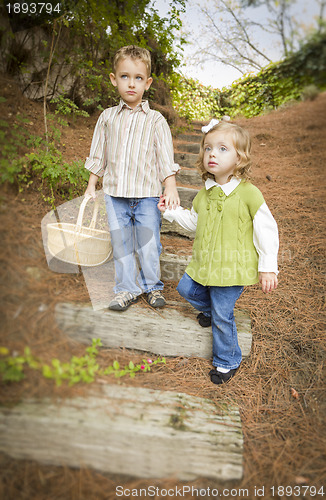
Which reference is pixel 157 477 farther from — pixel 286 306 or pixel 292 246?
pixel 292 246

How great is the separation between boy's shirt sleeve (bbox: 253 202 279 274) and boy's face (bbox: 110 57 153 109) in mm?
1184

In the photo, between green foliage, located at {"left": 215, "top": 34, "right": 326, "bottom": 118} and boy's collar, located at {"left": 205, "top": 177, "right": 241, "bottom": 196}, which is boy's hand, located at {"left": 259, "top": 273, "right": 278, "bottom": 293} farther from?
green foliage, located at {"left": 215, "top": 34, "right": 326, "bottom": 118}

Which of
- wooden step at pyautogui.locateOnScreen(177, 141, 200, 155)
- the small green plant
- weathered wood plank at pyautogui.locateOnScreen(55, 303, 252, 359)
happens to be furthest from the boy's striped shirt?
wooden step at pyautogui.locateOnScreen(177, 141, 200, 155)

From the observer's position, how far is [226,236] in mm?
1846

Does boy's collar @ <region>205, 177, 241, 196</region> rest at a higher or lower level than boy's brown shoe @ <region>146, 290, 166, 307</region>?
higher

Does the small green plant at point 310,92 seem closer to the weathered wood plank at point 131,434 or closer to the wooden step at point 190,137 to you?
the weathered wood plank at point 131,434

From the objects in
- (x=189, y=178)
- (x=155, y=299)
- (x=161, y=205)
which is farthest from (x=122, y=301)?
(x=189, y=178)

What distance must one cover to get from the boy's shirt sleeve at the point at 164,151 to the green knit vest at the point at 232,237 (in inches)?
17.6

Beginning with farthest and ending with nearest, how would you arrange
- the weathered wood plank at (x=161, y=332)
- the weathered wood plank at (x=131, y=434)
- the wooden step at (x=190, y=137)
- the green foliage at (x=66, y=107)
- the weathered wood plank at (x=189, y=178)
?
the wooden step at (x=190, y=137) → the weathered wood plank at (x=189, y=178) → the green foliage at (x=66, y=107) → the weathered wood plank at (x=161, y=332) → the weathered wood plank at (x=131, y=434)

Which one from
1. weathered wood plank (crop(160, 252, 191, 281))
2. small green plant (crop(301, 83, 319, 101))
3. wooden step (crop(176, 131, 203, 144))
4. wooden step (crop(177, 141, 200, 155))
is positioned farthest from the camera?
wooden step (crop(176, 131, 203, 144))

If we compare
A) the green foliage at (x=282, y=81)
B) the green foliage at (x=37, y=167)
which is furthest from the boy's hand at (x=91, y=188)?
the green foliage at (x=282, y=81)

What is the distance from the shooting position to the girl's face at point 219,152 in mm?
1720

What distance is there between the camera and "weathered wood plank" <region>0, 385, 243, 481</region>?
103 centimetres

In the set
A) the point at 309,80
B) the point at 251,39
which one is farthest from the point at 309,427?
the point at 251,39
